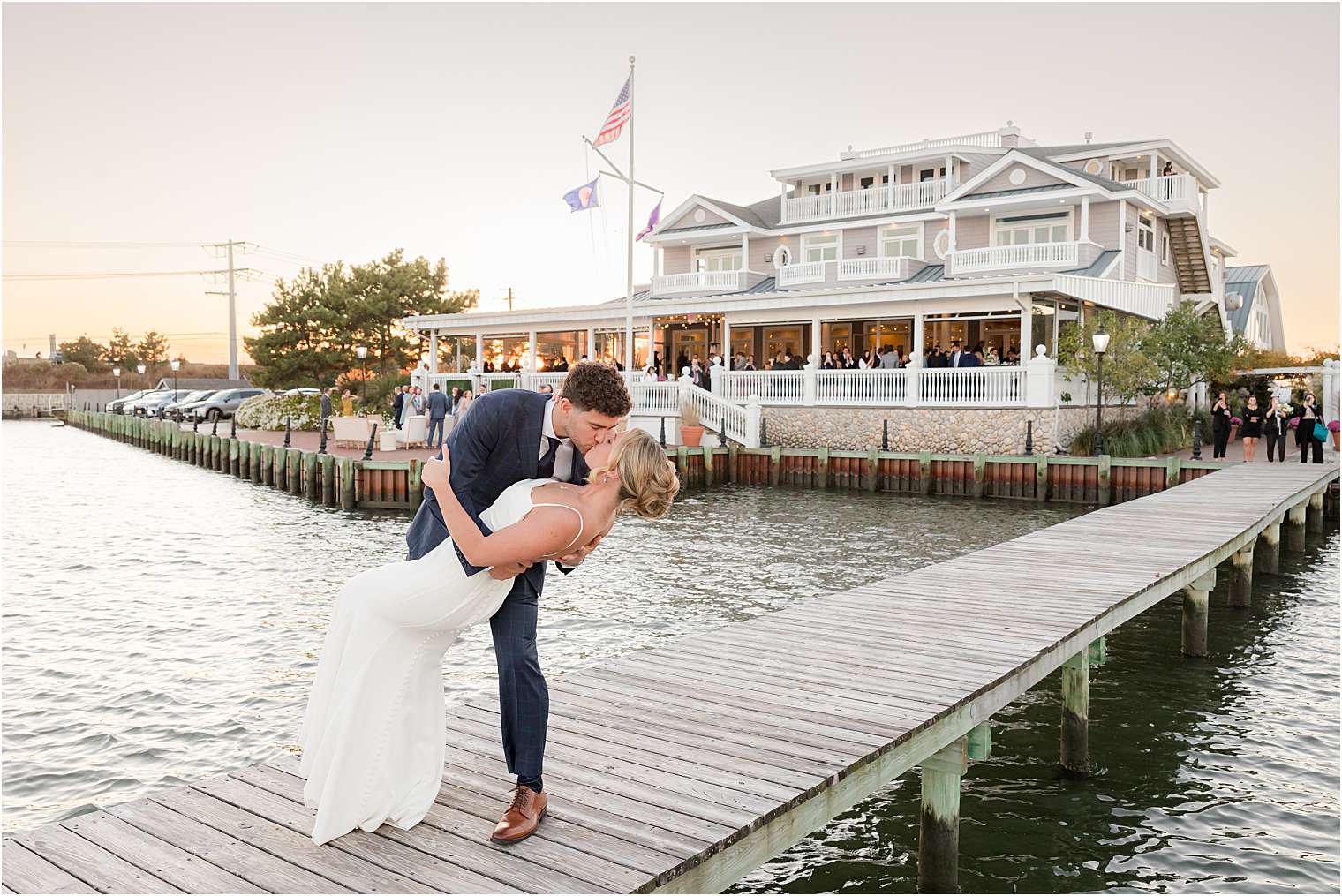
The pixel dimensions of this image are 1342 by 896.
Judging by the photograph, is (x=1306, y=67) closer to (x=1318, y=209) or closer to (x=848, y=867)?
(x=1318, y=209)

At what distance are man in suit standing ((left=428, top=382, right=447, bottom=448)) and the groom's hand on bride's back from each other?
2306 centimetres

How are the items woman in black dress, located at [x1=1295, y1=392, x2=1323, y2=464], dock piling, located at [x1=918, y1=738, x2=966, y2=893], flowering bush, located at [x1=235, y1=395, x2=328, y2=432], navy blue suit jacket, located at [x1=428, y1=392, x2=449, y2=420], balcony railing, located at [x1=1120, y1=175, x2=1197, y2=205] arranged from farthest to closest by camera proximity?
flowering bush, located at [x1=235, y1=395, x2=328, y2=432] < balcony railing, located at [x1=1120, y1=175, x2=1197, y2=205] < navy blue suit jacket, located at [x1=428, y1=392, x2=449, y2=420] < woman in black dress, located at [x1=1295, y1=392, x2=1323, y2=464] < dock piling, located at [x1=918, y1=738, x2=966, y2=893]

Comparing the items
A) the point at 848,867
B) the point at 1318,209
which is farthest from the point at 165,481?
the point at 1318,209

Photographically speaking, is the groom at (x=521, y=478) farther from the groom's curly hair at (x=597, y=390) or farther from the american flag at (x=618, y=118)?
the american flag at (x=618, y=118)

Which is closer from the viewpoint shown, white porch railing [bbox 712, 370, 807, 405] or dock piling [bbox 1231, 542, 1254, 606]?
dock piling [bbox 1231, 542, 1254, 606]

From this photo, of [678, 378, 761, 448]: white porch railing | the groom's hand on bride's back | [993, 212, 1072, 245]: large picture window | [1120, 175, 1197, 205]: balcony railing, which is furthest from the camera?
[1120, 175, 1197, 205]: balcony railing

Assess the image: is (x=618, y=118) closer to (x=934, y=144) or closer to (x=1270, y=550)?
(x=934, y=144)

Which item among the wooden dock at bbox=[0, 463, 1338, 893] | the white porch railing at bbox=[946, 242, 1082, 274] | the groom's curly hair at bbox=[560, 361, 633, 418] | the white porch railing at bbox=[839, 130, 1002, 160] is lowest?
the wooden dock at bbox=[0, 463, 1338, 893]

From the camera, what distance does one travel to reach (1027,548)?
37.8 feet

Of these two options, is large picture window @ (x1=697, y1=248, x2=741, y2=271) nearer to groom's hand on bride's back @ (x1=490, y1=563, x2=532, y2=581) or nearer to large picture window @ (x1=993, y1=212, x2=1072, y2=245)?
large picture window @ (x1=993, y1=212, x2=1072, y2=245)

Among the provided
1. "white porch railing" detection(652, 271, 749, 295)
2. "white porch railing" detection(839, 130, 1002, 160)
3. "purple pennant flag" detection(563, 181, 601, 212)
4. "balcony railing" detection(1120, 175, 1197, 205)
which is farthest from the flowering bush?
"balcony railing" detection(1120, 175, 1197, 205)

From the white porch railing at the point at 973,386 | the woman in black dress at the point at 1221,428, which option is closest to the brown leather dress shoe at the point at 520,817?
the white porch railing at the point at 973,386

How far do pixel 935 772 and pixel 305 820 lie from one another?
11.5ft

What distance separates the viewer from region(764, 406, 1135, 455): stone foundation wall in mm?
25641
